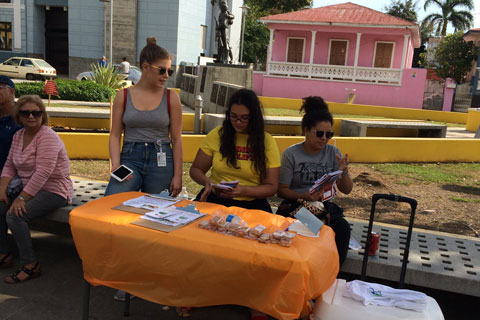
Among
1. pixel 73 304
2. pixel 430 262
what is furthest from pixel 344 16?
pixel 73 304

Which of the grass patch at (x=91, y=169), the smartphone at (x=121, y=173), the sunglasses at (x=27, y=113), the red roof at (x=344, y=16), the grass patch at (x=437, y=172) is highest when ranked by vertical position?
the red roof at (x=344, y=16)

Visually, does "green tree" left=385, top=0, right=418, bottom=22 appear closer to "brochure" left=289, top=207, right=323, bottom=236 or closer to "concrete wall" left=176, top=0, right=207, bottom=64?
"concrete wall" left=176, top=0, right=207, bottom=64

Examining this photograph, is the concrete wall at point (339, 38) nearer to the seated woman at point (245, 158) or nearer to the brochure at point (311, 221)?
the seated woman at point (245, 158)

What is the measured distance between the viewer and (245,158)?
3.39 m

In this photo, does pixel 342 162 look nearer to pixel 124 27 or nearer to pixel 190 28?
pixel 124 27

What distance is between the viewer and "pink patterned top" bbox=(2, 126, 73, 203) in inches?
137

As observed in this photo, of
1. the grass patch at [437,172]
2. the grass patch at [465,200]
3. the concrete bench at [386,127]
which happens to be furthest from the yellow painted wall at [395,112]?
the grass patch at [465,200]

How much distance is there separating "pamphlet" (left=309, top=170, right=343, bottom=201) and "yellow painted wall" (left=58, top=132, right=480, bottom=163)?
4598 millimetres

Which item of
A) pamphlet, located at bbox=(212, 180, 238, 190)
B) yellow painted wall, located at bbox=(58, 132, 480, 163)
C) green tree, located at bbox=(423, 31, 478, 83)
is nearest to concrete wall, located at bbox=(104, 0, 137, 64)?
green tree, located at bbox=(423, 31, 478, 83)

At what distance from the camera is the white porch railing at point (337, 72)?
2292 centimetres

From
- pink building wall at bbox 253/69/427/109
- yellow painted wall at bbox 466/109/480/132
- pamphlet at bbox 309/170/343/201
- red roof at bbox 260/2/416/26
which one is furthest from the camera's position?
red roof at bbox 260/2/416/26

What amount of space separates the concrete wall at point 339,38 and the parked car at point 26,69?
44.6 ft

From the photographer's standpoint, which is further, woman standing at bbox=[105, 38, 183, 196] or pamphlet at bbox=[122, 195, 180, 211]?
woman standing at bbox=[105, 38, 183, 196]

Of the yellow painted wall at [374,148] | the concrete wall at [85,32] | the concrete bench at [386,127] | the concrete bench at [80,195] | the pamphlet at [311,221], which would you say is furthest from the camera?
the concrete wall at [85,32]
